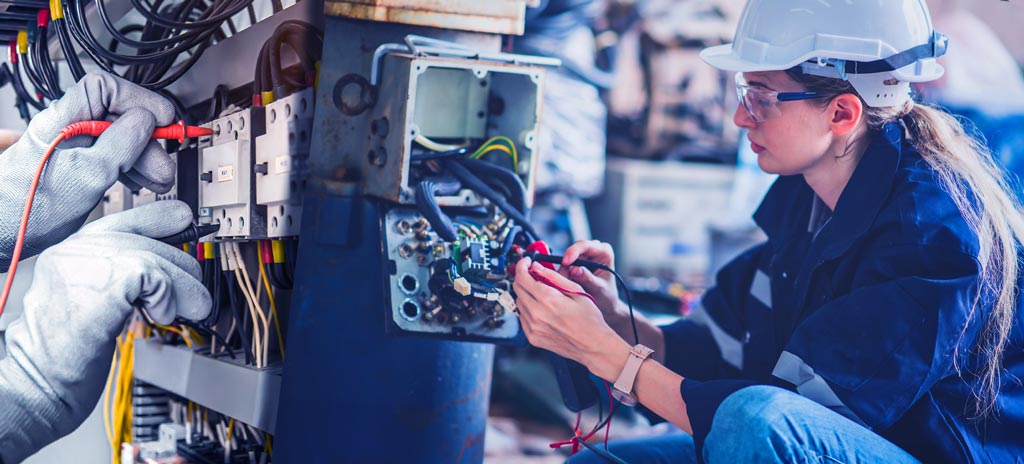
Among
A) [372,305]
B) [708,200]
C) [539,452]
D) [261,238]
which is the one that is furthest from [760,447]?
[708,200]

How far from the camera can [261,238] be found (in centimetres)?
108

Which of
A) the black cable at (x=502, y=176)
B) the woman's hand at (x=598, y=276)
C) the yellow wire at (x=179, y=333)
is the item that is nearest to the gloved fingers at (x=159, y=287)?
the yellow wire at (x=179, y=333)

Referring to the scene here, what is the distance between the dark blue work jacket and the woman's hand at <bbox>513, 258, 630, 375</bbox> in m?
0.13

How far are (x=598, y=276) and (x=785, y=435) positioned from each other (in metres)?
0.45

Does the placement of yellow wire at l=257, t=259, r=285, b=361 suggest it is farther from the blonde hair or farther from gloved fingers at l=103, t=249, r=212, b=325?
the blonde hair

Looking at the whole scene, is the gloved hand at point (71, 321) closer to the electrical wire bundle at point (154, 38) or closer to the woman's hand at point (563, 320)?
Result: the electrical wire bundle at point (154, 38)

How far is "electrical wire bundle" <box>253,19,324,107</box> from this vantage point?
1058 millimetres

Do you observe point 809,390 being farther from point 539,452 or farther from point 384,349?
point 539,452

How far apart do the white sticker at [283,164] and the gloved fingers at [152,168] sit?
12 cm

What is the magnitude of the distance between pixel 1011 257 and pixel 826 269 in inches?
9.2

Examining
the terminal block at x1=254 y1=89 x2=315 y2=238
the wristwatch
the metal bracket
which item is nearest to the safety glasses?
the metal bracket

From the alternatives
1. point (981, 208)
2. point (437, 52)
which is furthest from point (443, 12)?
point (981, 208)

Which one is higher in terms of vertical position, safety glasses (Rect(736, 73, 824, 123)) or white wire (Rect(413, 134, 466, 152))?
safety glasses (Rect(736, 73, 824, 123))

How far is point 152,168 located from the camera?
1.00 metres
